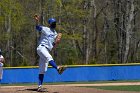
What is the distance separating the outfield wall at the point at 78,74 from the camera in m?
25.6

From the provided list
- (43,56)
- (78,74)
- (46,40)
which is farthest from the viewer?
(78,74)

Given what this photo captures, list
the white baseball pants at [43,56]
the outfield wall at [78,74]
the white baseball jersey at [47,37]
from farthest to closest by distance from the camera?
the outfield wall at [78,74], the white baseball jersey at [47,37], the white baseball pants at [43,56]

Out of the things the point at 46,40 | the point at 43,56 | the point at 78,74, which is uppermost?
the point at 46,40

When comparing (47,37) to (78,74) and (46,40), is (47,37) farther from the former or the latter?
(78,74)

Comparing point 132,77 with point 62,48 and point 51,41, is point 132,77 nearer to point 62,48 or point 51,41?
point 51,41

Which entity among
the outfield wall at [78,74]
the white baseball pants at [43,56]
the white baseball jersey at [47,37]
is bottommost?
the outfield wall at [78,74]

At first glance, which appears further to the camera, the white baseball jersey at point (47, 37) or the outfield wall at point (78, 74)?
the outfield wall at point (78, 74)

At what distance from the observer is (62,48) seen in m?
51.7

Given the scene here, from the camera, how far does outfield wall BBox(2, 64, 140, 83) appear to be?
84.0 ft

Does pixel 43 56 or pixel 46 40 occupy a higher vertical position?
pixel 46 40

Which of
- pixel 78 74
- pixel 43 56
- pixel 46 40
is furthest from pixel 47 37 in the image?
pixel 78 74

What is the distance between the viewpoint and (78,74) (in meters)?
25.8

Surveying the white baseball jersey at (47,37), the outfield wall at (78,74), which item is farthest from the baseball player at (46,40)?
the outfield wall at (78,74)

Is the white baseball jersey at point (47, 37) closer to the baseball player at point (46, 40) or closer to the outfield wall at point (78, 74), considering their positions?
the baseball player at point (46, 40)
